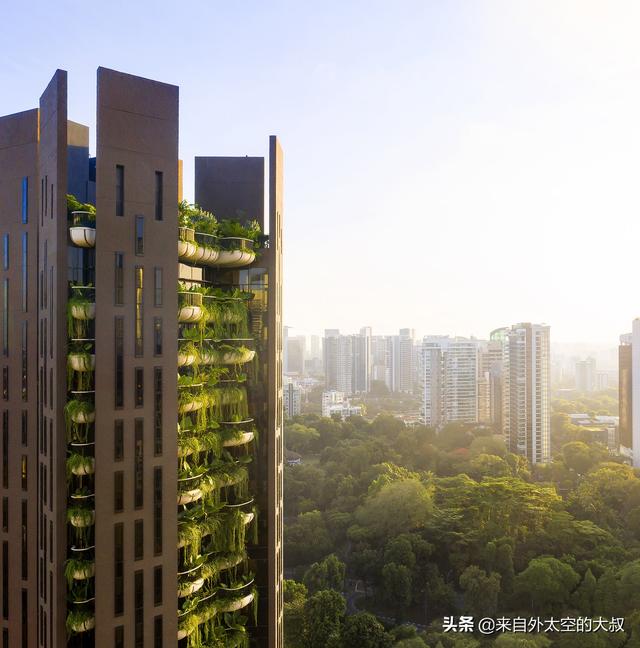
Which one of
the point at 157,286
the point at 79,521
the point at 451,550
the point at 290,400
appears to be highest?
the point at 157,286

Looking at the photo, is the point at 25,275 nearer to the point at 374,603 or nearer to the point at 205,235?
the point at 205,235

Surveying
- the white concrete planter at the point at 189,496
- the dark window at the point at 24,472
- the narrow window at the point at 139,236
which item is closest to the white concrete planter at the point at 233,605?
the white concrete planter at the point at 189,496

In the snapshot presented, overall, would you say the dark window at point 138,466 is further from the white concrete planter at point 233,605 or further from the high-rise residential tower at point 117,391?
the white concrete planter at point 233,605

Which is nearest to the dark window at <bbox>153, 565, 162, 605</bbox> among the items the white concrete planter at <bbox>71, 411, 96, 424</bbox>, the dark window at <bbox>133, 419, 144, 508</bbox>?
the dark window at <bbox>133, 419, 144, 508</bbox>

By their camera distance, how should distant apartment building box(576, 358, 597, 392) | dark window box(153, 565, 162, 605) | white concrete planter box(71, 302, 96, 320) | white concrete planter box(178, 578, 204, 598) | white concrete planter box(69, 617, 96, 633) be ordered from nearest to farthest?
white concrete planter box(69, 617, 96, 633) → white concrete planter box(71, 302, 96, 320) → dark window box(153, 565, 162, 605) → white concrete planter box(178, 578, 204, 598) → distant apartment building box(576, 358, 597, 392)

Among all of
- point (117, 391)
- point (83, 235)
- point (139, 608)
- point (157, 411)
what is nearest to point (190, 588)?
point (139, 608)

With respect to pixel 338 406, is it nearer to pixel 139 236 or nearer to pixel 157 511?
pixel 157 511

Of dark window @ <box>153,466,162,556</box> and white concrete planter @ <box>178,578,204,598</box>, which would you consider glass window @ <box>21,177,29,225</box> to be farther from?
white concrete planter @ <box>178,578,204,598</box>
